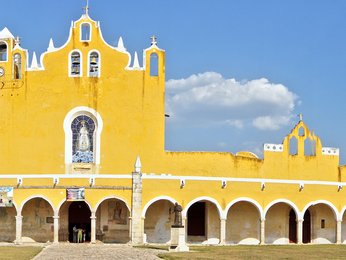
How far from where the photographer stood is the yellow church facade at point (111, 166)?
43688 mm

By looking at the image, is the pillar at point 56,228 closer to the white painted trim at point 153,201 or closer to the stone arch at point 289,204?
the white painted trim at point 153,201

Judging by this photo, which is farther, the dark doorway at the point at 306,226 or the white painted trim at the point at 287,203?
the dark doorway at the point at 306,226

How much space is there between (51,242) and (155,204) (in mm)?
6085

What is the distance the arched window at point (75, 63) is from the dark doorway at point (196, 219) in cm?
1016

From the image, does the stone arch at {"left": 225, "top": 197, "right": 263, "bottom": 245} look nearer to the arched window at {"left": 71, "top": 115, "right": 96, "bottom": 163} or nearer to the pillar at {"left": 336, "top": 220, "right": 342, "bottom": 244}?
the pillar at {"left": 336, "top": 220, "right": 342, "bottom": 244}

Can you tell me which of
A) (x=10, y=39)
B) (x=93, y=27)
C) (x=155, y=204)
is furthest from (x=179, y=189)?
(x=10, y=39)

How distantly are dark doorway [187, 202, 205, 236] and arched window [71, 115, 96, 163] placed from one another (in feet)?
21.1

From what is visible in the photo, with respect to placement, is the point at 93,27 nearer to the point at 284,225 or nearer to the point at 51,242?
the point at 51,242

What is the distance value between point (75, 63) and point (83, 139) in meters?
4.40

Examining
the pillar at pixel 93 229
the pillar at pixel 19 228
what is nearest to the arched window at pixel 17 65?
the pillar at pixel 19 228

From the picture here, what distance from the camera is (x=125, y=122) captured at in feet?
147

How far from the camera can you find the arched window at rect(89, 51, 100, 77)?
4538 cm

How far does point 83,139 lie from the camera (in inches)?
1774

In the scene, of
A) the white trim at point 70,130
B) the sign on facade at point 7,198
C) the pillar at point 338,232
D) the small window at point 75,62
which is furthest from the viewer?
the pillar at point 338,232
